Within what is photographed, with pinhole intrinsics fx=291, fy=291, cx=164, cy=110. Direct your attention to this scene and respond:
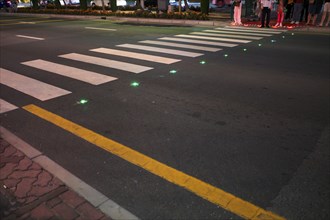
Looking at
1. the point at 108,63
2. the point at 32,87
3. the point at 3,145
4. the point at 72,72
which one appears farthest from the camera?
the point at 108,63

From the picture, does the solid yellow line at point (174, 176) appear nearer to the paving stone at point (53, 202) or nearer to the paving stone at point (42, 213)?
the paving stone at point (53, 202)

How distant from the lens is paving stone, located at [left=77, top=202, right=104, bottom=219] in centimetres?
286

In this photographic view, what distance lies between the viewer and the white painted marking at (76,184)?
294 cm

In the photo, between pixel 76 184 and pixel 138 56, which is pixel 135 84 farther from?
pixel 76 184

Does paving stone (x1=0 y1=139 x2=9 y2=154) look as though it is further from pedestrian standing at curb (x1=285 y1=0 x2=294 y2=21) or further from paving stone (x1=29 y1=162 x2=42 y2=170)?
pedestrian standing at curb (x1=285 y1=0 x2=294 y2=21)

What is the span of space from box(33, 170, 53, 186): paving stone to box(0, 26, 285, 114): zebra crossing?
258 cm

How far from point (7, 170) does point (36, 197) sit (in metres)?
0.77

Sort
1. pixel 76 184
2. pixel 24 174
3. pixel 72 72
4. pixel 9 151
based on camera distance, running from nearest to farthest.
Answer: pixel 76 184 < pixel 24 174 < pixel 9 151 < pixel 72 72

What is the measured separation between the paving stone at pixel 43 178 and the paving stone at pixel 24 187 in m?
0.06

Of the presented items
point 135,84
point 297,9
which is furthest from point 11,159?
point 297,9

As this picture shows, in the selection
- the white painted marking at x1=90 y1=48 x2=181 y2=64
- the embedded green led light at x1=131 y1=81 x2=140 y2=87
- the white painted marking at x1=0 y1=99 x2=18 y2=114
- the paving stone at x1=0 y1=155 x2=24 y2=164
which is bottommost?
the paving stone at x1=0 y1=155 x2=24 y2=164

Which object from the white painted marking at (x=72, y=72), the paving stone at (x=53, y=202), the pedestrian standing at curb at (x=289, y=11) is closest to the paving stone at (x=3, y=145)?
the paving stone at (x=53, y=202)

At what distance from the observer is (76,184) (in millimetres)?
3348

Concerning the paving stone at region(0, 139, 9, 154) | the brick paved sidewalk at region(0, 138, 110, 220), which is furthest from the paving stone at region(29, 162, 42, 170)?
the paving stone at region(0, 139, 9, 154)
